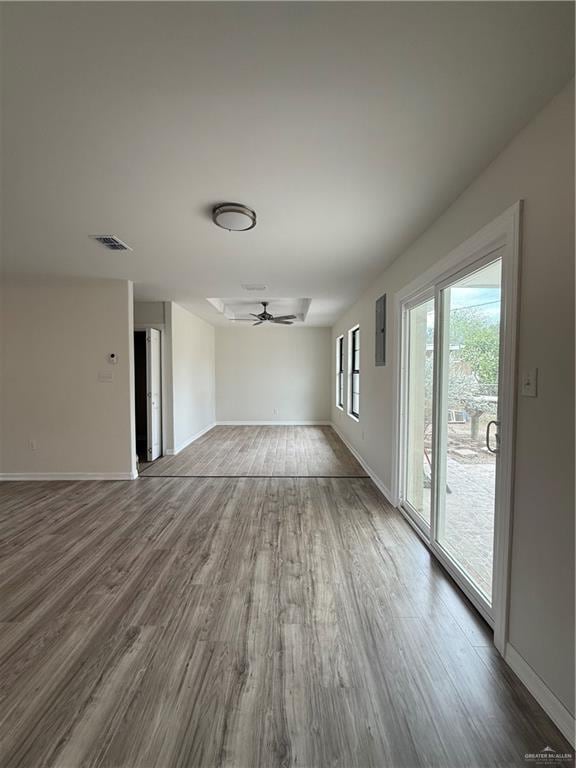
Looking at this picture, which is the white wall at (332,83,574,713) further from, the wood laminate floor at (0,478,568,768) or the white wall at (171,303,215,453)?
the white wall at (171,303,215,453)

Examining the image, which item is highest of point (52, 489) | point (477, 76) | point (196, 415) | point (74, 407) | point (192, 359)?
point (477, 76)

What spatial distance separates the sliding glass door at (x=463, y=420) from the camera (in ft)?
6.14

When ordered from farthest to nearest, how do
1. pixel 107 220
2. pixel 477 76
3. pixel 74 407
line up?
pixel 74 407, pixel 107 220, pixel 477 76

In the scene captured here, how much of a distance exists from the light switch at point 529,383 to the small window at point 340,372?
559 cm

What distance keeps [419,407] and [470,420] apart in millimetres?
929

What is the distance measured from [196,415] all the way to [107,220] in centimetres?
490

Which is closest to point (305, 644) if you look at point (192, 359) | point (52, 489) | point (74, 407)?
point (52, 489)

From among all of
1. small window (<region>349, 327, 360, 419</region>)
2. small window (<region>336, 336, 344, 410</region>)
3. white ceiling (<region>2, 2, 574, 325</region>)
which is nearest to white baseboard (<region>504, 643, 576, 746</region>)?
white ceiling (<region>2, 2, 574, 325</region>)

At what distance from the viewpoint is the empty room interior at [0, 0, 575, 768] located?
115cm

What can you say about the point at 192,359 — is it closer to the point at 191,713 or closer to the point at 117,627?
the point at 117,627

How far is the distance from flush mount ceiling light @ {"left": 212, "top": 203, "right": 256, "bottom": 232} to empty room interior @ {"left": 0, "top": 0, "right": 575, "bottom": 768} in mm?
19

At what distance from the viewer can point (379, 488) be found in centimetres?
390

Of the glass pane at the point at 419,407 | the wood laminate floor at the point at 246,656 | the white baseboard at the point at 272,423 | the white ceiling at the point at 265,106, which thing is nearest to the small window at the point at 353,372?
the white baseboard at the point at 272,423

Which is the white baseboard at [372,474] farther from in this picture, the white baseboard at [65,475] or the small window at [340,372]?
the white baseboard at [65,475]
